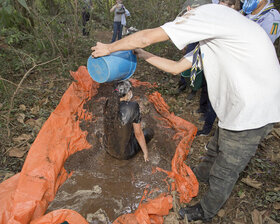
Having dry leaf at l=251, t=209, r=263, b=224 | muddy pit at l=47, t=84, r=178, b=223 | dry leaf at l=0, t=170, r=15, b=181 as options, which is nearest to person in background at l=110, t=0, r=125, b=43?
muddy pit at l=47, t=84, r=178, b=223

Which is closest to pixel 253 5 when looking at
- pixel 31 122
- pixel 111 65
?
pixel 111 65

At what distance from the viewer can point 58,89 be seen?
3594 millimetres

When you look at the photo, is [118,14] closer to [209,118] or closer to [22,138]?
[209,118]

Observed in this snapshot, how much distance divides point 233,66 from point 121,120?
1.15 metres

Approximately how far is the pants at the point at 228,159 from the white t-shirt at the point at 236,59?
0.37 ft


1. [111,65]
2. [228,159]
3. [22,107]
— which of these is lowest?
[22,107]

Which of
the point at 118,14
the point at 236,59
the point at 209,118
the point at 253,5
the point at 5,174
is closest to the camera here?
the point at 236,59

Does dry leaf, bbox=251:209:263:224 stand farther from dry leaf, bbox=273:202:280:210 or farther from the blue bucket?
the blue bucket

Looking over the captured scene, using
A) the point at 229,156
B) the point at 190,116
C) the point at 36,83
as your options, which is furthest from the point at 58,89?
the point at 229,156

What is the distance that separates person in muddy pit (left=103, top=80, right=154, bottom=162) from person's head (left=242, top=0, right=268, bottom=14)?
5.51 feet

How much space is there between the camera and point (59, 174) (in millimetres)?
2180

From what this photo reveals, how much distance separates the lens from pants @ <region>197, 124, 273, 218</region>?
1527 millimetres

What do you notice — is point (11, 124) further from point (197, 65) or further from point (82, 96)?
point (197, 65)

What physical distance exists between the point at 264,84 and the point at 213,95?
34 centimetres
